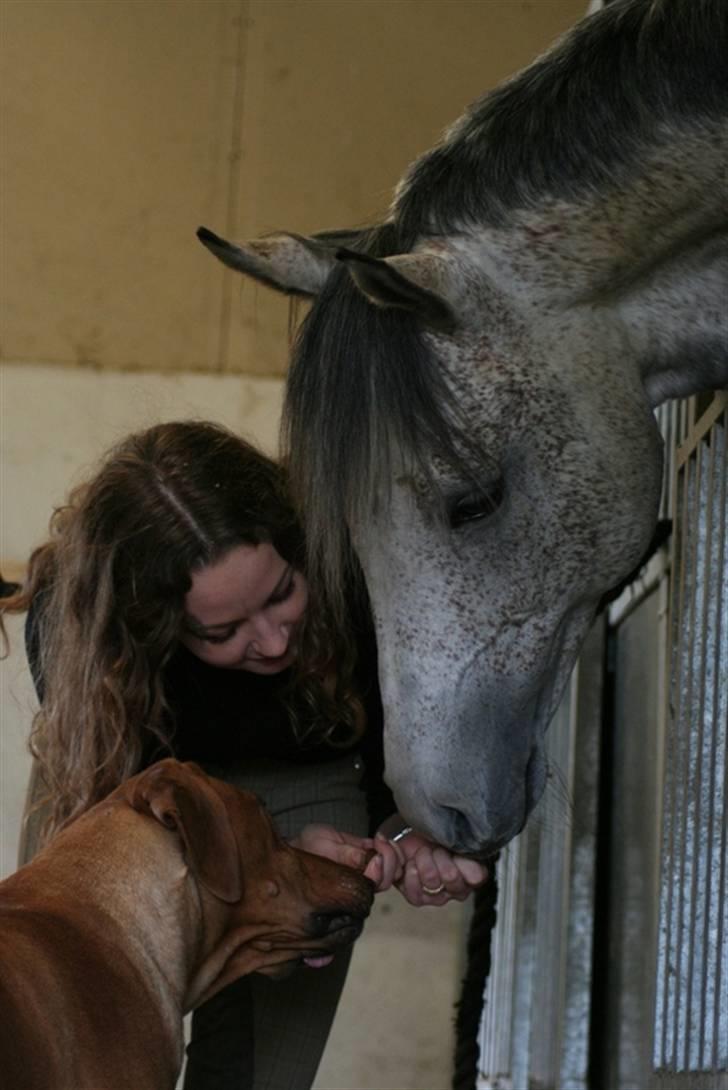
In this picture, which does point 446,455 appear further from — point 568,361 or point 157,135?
point 157,135

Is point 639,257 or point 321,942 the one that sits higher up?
point 639,257

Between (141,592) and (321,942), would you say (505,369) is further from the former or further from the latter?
(321,942)

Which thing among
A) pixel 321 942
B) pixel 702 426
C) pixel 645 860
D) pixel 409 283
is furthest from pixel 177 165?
pixel 409 283

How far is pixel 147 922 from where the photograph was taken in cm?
189

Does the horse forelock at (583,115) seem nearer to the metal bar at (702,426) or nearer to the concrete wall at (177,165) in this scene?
the metal bar at (702,426)

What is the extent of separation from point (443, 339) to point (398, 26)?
8.08ft

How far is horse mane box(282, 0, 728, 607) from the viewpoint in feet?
4.98

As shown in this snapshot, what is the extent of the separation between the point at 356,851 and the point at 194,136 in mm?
2141

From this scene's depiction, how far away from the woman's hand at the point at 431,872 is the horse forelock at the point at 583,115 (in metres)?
0.74

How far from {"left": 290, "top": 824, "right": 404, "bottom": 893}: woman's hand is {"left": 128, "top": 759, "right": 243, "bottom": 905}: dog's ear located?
6.9 inches

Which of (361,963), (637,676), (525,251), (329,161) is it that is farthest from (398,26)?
(525,251)

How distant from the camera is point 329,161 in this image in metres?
3.76

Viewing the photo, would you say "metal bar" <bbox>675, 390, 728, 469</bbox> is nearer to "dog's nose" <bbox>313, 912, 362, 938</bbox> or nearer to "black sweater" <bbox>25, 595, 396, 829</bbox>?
"black sweater" <bbox>25, 595, 396, 829</bbox>

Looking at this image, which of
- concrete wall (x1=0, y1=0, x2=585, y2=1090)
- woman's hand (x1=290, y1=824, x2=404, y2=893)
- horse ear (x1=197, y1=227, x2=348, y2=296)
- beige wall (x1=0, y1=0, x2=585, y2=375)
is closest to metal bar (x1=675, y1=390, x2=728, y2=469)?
horse ear (x1=197, y1=227, x2=348, y2=296)
